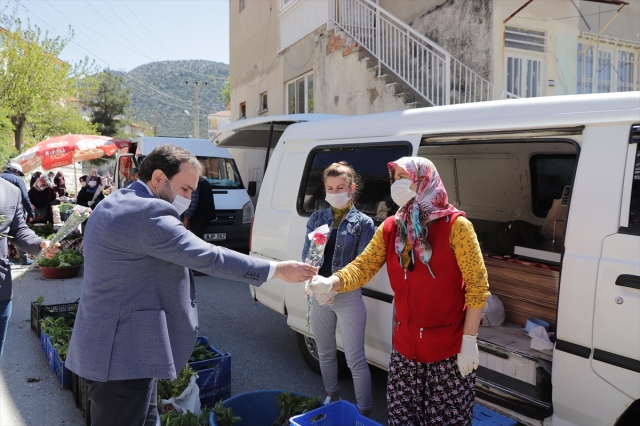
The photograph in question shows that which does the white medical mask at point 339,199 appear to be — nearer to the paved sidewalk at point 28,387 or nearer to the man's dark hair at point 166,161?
the man's dark hair at point 166,161

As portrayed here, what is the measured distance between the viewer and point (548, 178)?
522cm

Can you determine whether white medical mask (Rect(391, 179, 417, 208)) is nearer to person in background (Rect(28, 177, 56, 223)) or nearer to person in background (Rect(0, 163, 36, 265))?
person in background (Rect(0, 163, 36, 265))

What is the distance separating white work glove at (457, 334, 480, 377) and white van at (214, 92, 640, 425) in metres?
0.53

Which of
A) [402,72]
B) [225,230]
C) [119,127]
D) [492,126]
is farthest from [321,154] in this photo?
[119,127]

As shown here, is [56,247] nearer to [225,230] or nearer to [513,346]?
[513,346]

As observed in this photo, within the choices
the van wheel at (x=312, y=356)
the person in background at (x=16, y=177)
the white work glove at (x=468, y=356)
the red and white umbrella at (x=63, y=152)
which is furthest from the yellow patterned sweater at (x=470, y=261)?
the red and white umbrella at (x=63, y=152)

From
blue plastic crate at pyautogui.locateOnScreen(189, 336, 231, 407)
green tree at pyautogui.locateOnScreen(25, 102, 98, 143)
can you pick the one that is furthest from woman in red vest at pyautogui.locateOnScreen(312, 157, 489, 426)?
green tree at pyautogui.locateOnScreen(25, 102, 98, 143)

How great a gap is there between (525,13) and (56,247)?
8838 mm

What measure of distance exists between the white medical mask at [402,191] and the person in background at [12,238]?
2.52 meters

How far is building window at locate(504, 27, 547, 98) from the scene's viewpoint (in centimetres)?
938

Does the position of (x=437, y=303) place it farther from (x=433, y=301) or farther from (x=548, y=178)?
(x=548, y=178)

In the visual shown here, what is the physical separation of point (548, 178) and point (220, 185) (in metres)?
6.95

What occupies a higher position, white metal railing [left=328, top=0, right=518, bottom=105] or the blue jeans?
white metal railing [left=328, top=0, right=518, bottom=105]

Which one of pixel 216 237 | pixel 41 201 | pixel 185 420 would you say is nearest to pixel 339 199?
pixel 185 420
